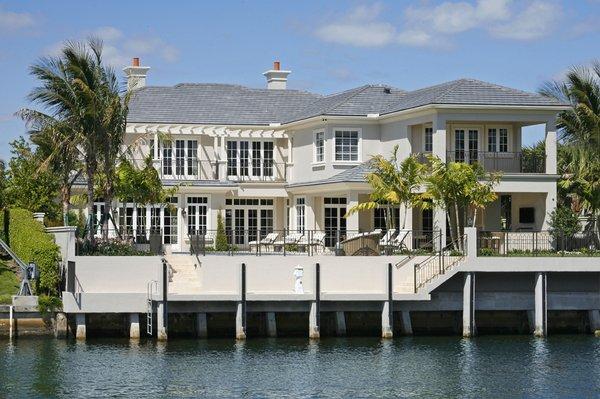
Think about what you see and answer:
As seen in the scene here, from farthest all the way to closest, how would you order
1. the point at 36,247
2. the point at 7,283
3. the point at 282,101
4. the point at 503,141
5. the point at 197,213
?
1. the point at 282,101
2. the point at 197,213
3. the point at 503,141
4. the point at 7,283
5. the point at 36,247

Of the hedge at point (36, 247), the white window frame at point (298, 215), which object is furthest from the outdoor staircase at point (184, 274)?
the white window frame at point (298, 215)

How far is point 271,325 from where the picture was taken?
144ft

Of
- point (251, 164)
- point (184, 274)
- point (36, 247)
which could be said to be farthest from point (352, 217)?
point (36, 247)

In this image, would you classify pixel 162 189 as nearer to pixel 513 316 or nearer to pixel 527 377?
pixel 513 316

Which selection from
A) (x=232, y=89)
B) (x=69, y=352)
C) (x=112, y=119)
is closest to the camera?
(x=69, y=352)

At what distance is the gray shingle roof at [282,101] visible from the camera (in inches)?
2055

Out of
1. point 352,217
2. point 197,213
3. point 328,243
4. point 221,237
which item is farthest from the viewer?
point 197,213

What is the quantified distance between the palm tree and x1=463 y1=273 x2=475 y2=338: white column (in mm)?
9786

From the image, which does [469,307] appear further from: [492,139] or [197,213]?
[197,213]

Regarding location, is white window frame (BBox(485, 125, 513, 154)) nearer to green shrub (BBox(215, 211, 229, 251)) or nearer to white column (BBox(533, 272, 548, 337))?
white column (BBox(533, 272, 548, 337))

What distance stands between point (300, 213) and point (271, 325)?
14352 mm

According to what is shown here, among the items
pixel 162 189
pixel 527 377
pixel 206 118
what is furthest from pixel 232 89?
pixel 527 377

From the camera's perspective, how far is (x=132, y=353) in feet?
133

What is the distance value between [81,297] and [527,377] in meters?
14.6
